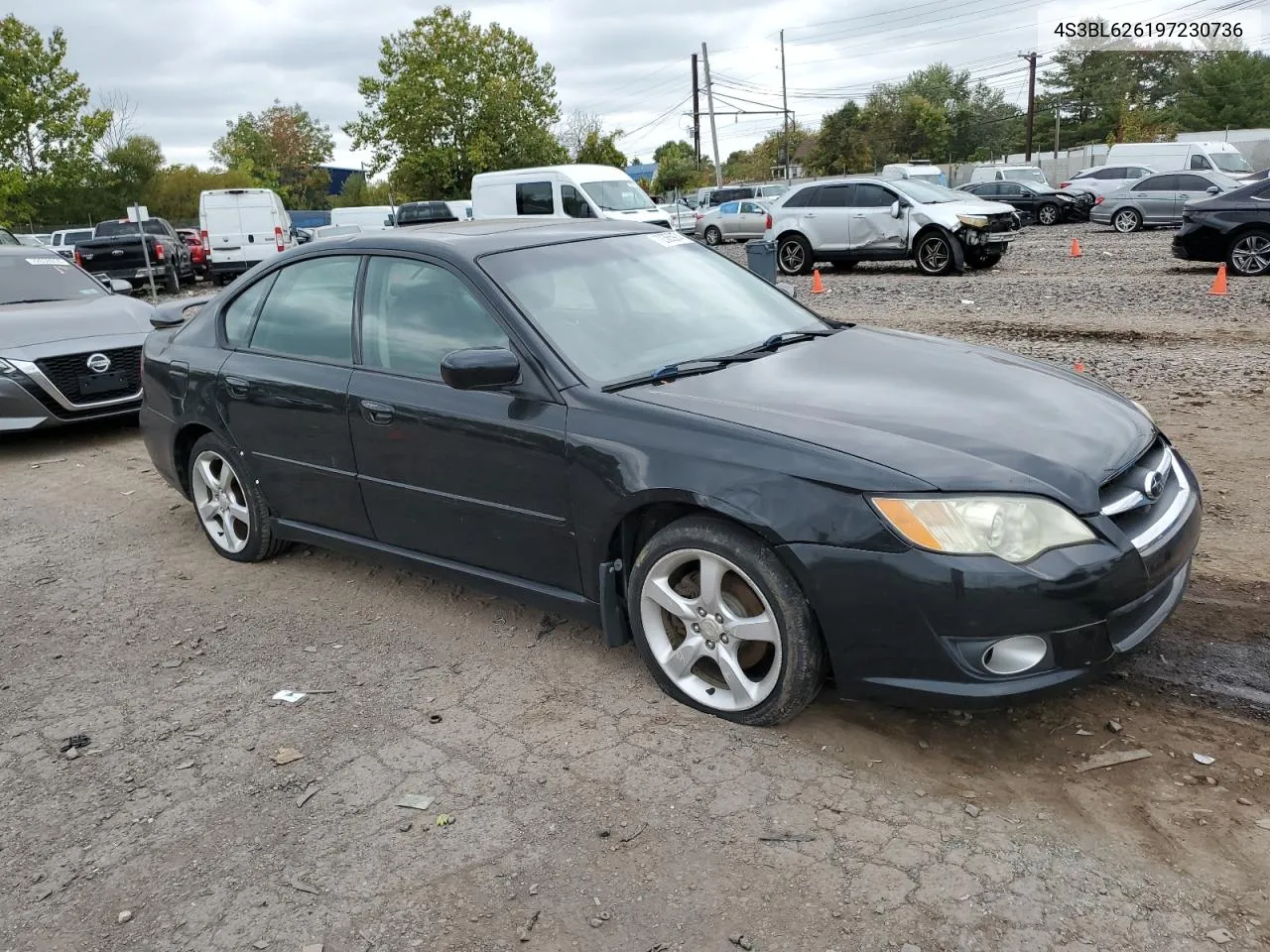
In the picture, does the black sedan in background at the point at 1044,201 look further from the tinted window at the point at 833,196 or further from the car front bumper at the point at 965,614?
the car front bumper at the point at 965,614

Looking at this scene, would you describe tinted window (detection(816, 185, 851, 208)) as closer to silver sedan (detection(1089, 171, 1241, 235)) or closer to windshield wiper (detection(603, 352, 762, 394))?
silver sedan (detection(1089, 171, 1241, 235))

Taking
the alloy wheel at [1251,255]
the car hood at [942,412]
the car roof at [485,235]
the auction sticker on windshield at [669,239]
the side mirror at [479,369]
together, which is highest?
the car roof at [485,235]

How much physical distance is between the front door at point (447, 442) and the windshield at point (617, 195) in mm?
16619

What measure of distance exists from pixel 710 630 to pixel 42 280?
8.17 m

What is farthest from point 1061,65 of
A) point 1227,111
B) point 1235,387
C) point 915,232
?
point 1235,387

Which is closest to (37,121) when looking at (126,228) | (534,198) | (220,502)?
(126,228)

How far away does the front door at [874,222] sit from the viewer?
18.1 meters

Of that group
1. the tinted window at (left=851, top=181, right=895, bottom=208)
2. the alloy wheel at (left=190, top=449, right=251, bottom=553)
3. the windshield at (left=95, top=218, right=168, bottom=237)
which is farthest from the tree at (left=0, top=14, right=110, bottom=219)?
the alloy wheel at (left=190, top=449, right=251, bottom=553)

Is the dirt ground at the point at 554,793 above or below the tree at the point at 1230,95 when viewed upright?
below

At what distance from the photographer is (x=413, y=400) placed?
408 cm

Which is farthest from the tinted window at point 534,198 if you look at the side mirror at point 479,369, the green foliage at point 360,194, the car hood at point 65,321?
the green foliage at point 360,194

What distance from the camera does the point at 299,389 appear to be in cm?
452

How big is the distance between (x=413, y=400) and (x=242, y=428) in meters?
1.25

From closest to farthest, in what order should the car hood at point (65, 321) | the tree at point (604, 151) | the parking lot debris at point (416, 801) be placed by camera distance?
the parking lot debris at point (416, 801), the car hood at point (65, 321), the tree at point (604, 151)
